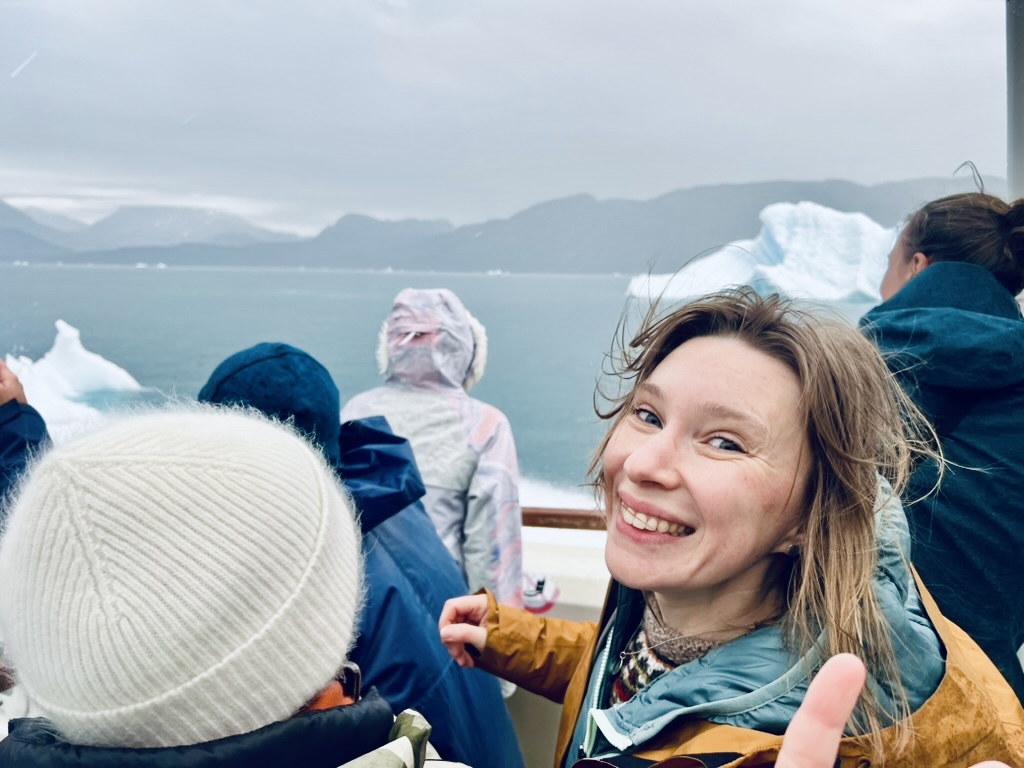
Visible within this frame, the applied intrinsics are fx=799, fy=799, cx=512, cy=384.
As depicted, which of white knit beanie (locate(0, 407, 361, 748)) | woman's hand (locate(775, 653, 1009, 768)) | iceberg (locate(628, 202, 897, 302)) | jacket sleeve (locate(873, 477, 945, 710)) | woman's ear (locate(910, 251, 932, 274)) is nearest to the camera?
woman's hand (locate(775, 653, 1009, 768))

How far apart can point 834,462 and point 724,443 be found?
10cm

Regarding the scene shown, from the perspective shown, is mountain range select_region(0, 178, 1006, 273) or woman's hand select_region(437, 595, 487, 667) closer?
woman's hand select_region(437, 595, 487, 667)

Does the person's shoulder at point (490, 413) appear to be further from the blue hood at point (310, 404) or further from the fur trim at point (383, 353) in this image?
the blue hood at point (310, 404)

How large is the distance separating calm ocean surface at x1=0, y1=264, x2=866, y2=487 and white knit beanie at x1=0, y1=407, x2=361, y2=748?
507 centimetres

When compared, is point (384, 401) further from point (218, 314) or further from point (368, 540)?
point (218, 314)

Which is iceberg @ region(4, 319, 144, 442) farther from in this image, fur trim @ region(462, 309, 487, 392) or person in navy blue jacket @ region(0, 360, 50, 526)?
person in navy blue jacket @ region(0, 360, 50, 526)

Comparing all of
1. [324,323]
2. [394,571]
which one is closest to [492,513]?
[394,571]

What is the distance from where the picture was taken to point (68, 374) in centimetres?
622

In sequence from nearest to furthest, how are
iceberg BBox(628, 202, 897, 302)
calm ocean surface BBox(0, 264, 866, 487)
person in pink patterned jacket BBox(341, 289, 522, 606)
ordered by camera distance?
person in pink patterned jacket BBox(341, 289, 522, 606)
iceberg BBox(628, 202, 897, 302)
calm ocean surface BBox(0, 264, 866, 487)

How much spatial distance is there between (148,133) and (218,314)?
179cm

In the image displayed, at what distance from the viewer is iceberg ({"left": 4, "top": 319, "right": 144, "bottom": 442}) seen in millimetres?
6051

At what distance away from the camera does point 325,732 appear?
24.4 inches

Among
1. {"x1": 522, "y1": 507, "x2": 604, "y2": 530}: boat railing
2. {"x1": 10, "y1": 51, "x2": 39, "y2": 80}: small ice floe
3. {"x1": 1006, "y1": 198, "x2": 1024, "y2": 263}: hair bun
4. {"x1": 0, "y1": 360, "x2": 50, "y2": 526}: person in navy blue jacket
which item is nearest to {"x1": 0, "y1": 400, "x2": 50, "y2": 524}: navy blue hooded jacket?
{"x1": 0, "y1": 360, "x2": 50, "y2": 526}: person in navy blue jacket

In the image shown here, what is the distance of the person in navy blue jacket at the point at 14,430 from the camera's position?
1.30 m
